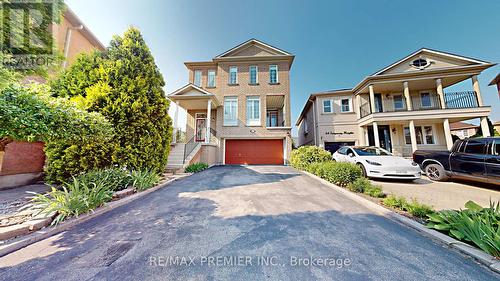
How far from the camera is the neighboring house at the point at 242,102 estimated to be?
1231 cm

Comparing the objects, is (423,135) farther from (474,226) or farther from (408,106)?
(474,226)

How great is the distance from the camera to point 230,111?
12.9m

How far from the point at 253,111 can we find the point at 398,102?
12185 millimetres

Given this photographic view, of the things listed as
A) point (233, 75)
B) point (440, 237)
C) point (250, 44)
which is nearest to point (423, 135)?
point (440, 237)

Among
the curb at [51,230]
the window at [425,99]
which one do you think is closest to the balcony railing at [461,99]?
the window at [425,99]

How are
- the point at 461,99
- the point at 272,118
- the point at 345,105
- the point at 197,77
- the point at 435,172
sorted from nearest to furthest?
the point at 435,172 < the point at 461,99 < the point at 345,105 < the point at 197,77 < the point at 272,118

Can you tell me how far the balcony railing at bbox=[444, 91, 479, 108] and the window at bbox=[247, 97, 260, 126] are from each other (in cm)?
1375

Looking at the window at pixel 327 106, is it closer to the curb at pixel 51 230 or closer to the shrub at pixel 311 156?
the shrub at pixel 311 156

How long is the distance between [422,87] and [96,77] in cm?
2052

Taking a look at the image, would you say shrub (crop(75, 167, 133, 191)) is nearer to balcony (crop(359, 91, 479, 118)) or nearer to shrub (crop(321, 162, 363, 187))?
shrub (crop(321, 162, 363, 187))

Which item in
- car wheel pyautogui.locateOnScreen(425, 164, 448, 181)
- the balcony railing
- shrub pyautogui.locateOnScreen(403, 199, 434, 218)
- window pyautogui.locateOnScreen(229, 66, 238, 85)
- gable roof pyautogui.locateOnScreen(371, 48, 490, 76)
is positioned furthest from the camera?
window pyautogui.locateOnScreen(229, 66, 238, 85)

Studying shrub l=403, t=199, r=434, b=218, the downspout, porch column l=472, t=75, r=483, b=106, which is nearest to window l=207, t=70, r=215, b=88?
the downspout

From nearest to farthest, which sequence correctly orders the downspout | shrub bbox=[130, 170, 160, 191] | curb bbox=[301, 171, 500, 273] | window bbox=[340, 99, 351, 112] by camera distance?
1. curb bbox=[301, 171, 500, 273]
2. shrub bbox=[130, 170, 160, 191]
3. the downspout
4. window bbox=[340, 99, 351, 112]

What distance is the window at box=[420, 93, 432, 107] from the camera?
1279cm
